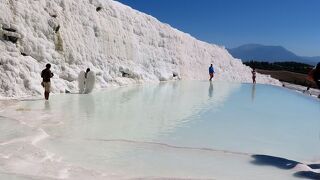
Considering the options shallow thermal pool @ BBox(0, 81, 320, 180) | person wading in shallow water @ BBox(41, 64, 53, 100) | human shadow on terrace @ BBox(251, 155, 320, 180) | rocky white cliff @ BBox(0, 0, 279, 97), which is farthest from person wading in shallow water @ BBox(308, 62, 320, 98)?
rocky white cliff @ BBox(0, 0, 279, 97)

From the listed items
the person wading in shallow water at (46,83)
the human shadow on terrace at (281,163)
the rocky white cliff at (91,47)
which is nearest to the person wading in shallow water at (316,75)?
the human shadow on terrace at (281,163)

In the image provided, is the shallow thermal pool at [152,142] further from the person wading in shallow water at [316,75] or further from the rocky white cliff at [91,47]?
the rocky white cliff at [91,47]

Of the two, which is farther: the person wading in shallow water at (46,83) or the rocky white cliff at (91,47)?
the rocky white cliff at (91,47)

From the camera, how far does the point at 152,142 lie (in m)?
7.88

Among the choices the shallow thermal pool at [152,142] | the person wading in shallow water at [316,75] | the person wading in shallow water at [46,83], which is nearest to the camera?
the shallow thermal pool at [152,142]

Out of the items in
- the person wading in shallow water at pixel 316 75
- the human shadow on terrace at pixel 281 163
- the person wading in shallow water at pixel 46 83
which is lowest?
the human shadow on terrace at pixel 281 163

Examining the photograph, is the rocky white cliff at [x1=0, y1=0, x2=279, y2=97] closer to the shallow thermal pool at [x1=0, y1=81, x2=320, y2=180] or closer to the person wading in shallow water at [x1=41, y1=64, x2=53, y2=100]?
the person wading in shallow water at [x1=41, y1=64, x2=53, y2=100]

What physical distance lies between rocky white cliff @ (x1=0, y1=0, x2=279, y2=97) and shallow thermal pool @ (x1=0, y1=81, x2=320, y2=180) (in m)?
2.96

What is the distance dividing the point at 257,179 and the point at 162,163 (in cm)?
139

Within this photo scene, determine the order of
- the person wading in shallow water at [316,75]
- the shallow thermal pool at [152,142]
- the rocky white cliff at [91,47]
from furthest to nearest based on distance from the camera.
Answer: the rocky white cliff at [91,47]
the person wading in shallow water at [316,75]
the shallow thermal pool at [152,142]

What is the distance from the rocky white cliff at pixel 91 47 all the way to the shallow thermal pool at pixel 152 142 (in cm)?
296

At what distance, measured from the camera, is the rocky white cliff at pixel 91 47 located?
15.4 m

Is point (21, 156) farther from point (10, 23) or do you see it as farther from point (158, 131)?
point (10, 23)

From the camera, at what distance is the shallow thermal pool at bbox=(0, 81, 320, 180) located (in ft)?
→ 19.7
